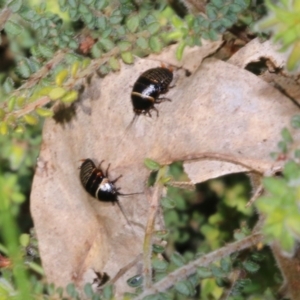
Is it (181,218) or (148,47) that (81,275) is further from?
(148,47)

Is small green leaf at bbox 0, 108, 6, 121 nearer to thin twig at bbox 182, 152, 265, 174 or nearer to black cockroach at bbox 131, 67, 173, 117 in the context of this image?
black cockroach at bbox 131, 67, 173, 117

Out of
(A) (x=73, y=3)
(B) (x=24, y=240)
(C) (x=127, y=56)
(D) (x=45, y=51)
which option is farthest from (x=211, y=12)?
(B) (x=24, y=240)

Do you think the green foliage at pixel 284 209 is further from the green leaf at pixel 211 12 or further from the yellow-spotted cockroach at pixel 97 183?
the yellow-spotted cockroach at pixel 97 183

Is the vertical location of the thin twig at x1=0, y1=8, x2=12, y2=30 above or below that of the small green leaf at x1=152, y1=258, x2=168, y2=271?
above

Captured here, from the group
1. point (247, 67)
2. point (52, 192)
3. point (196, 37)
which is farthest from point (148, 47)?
point (52, 192)

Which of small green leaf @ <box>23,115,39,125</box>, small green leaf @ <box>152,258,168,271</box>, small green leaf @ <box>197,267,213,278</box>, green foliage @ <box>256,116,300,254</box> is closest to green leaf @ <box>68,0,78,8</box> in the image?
small green leaf @ <box>23,115,39,125</box>
